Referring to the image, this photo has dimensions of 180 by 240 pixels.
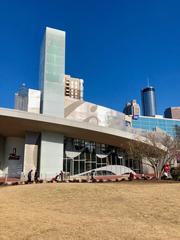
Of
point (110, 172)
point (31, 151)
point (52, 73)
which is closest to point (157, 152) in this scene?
point (110, 172)

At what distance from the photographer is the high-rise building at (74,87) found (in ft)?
437

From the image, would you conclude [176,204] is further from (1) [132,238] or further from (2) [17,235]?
(2) [17,235]

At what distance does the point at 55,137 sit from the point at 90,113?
2276cm

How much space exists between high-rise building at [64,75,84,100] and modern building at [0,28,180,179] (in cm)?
7837

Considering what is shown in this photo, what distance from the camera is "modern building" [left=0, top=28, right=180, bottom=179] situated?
32594mm

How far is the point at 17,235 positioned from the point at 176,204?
280 inches

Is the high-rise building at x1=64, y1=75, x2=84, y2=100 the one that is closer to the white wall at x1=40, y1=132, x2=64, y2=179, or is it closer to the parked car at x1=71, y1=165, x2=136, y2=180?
the parked car at x1=71, y1=165, x2=136, y2=180

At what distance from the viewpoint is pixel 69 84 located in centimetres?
13525

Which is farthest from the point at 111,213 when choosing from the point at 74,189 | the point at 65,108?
the point at 65,108

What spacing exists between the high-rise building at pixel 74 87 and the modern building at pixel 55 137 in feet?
257

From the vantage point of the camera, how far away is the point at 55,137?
35.2 m

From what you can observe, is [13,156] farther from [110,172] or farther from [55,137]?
[110,172]

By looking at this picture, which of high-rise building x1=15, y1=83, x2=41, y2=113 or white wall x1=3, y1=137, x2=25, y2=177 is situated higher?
high-rise building x1=15, y1=83, x2=41, y2=113

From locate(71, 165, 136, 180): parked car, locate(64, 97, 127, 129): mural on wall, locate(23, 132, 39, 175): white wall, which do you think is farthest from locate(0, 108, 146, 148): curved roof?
locate(64, 97, 127, 129): mural on wall
